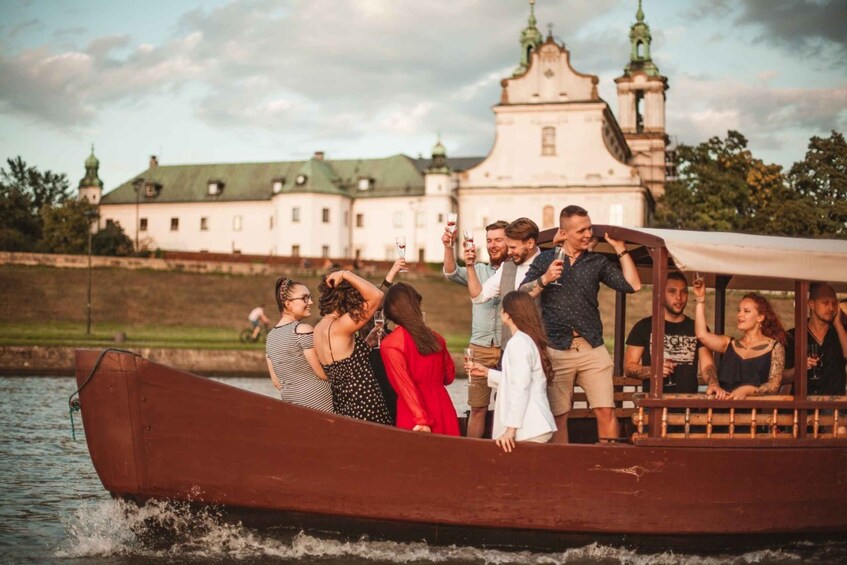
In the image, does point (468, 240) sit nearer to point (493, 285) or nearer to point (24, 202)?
point (493, 285)

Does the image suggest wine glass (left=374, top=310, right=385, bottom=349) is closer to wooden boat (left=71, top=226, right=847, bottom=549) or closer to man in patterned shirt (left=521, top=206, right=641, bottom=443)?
wooden boat (left=71, top=226, right=847, bottom=549)

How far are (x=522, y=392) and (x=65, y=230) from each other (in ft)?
212

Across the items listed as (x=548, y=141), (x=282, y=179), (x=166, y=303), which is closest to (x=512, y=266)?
(x=166, y=303)

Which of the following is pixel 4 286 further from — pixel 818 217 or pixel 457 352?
pixel 818 217

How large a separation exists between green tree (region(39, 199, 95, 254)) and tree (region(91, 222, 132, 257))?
0.75 meters

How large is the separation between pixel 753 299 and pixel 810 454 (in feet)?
4.21

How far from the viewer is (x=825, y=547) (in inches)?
350

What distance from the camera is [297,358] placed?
8211mm

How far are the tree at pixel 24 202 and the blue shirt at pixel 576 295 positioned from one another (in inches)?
2449

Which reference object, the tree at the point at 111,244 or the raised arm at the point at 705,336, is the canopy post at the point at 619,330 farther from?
the tree at the point at 111,244

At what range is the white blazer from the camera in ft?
24.1

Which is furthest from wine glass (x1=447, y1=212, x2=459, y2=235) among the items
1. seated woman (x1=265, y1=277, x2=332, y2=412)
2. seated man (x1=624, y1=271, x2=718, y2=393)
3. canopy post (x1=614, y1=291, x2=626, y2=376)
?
canopy post (x1=614, y1=291, x2=626, y2=376)

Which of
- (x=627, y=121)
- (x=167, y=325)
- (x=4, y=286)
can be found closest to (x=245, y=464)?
(x=167, y=325)

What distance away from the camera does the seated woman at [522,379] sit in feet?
24.1
